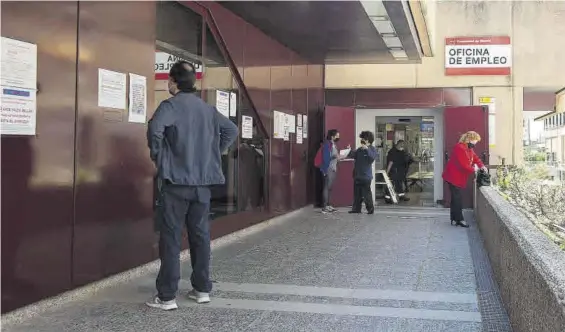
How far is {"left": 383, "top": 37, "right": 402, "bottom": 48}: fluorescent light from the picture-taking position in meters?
10.0

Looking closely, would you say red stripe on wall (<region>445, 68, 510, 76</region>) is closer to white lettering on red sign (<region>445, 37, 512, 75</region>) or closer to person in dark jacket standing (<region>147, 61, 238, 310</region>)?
white lettering on red sign (<region>445, 37, 512, 75</region>)

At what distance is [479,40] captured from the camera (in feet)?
41.7

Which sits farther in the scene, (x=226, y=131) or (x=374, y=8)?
(x=374, y=8)

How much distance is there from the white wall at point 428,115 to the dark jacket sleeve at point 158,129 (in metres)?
9.23

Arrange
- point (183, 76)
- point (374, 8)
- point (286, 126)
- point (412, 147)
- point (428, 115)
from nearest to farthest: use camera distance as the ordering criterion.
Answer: point (183, 76) → point (374, 8) → point (286, 126) → point (428, 115) → point (412, 147)

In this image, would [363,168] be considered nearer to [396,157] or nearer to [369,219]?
[369,219]

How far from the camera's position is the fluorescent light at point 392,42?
395 inches

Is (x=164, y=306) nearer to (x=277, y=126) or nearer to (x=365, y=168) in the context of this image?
(x=277, y=126)

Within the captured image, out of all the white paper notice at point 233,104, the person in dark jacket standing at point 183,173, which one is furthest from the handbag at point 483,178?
the person in dark jacket standing at point 183,173

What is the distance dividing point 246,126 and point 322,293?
402cm

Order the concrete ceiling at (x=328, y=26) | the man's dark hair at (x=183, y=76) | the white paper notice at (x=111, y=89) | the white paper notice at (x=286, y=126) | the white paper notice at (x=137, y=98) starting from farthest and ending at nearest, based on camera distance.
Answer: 1. the white paper notice at (x=286, y=126)
2. the concrete ceiling at (x=328, y=26)
3. the white paper notice at (x=137, y=98)
4. the white paper notice at (x=111, y=89)
5. the man's dark hair at (x=183, y=76)

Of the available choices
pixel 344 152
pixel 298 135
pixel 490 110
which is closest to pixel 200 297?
pixel 298 135

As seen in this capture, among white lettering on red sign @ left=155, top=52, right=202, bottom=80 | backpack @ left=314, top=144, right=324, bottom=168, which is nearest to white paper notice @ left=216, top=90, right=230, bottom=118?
white lettering on red sign @ left=155, top=52, right=202, bottom=80

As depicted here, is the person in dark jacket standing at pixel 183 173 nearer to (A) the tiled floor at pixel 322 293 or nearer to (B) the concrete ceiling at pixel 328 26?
(A) the tiled floor at pixel 322 293
